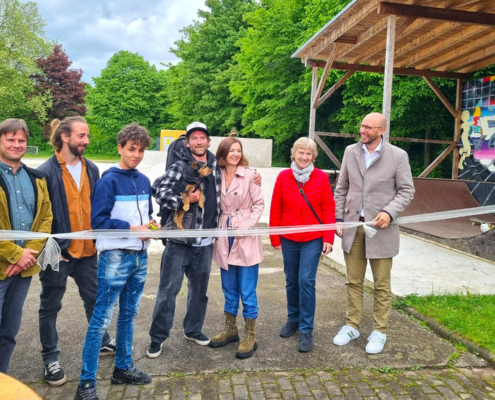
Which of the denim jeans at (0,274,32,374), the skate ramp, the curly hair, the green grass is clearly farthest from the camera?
the skate ramp

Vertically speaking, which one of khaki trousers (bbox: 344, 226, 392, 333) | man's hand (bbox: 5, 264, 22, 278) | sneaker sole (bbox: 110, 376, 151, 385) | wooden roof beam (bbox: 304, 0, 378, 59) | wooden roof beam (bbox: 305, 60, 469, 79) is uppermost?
wooden roof beam (bbox: 304, 0, 378, 59)

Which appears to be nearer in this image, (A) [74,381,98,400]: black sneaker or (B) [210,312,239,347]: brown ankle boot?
(A) [74,381,98,400]: black sneaker

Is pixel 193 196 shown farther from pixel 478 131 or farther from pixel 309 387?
pixel 478 131

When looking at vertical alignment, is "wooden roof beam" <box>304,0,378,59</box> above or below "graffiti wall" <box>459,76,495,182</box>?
above

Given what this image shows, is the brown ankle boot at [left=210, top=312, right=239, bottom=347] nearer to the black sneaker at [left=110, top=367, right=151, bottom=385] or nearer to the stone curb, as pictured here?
the black sneaker at [left=110, top=367, right=151, bottom=385]

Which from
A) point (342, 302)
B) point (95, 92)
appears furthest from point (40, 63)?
point (342, 302)

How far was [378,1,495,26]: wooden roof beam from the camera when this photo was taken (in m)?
7.37

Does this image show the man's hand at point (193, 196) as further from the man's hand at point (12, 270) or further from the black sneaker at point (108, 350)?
the black sneaker at point (108, 350)

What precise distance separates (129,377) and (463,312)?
129 inches

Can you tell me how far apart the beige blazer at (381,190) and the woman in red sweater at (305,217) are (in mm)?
232

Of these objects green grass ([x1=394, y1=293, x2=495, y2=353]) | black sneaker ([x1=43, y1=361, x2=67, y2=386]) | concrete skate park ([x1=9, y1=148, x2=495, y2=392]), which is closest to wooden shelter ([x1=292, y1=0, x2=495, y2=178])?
concrete skate park ([x1=9, y1=148, x2=495, y2=392])

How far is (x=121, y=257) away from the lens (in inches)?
116

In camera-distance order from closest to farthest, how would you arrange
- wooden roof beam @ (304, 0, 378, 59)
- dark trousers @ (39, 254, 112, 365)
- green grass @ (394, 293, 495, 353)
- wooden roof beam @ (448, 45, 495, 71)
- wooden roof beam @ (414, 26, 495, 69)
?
dark trousers @ (39, 254, 112, 365) → green grass @ (394, 293, 495, 353) → wooden roof beam @ (304, 0, 378, 59) → wooden roof beam @ (414, 26, 495, 69) → wooden roof beam @ (448, 45, 495, 71)

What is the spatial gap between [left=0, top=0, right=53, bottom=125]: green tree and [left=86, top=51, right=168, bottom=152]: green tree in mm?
6099
